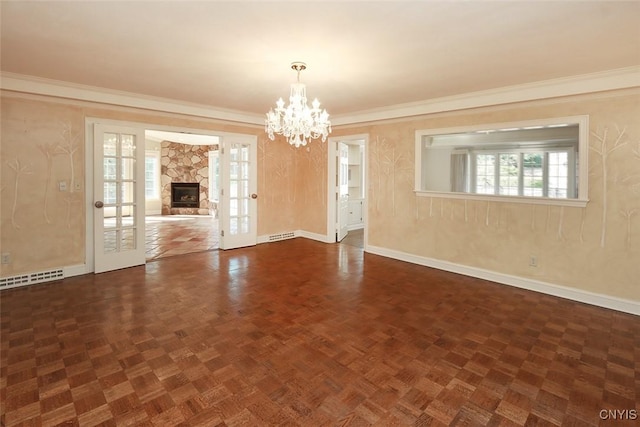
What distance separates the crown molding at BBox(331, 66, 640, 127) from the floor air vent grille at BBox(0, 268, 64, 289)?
5.08 metres

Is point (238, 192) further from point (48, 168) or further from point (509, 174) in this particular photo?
point (509, 174)

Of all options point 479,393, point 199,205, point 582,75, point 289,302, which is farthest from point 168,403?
point 199,205

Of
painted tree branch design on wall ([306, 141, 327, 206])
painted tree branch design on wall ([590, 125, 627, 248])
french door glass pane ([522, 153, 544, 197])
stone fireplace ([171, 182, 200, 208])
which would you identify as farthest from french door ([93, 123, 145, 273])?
stone fireplace ([171, 182, 200, 208])

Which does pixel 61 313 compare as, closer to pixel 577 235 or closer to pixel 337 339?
pixel 337 339

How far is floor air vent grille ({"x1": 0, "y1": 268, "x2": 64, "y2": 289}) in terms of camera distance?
12.9 ft

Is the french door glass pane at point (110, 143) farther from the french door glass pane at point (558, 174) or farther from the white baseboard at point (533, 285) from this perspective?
the french door glass pane at point (558, 174)

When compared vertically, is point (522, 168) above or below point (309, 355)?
above

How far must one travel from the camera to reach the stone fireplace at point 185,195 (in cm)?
1125

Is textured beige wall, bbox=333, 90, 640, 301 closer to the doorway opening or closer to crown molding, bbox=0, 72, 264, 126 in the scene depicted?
crown molding, bbox=0, 72, 264, 126

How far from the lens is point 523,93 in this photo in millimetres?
3855

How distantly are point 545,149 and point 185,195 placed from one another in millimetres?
10442

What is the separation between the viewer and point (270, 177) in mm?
6672

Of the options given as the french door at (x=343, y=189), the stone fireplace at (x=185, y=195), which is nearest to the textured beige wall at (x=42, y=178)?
the french door at (x=343, y=189)

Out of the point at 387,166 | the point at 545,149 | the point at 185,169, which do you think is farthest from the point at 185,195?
the point at 545,149
